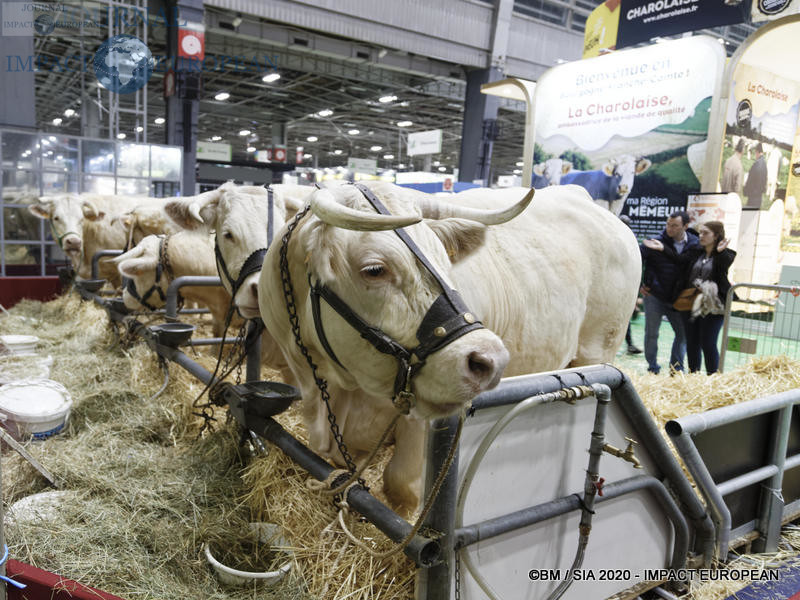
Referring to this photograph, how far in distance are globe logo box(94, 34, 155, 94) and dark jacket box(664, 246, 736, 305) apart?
779cm

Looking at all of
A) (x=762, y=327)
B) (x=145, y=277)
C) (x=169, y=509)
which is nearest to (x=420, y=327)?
(x=169, y=509)

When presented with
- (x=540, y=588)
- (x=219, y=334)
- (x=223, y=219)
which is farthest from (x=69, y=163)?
(x=540, y=588)

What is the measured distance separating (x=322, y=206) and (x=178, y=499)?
1680 mm

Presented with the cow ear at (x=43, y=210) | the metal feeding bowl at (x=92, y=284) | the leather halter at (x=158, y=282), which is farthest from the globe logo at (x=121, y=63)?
the leather halter at (x=158, y=282)

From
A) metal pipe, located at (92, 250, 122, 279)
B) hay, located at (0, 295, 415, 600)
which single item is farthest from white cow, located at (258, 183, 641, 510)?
metal pipe, located at (92, 250, 122, 279)

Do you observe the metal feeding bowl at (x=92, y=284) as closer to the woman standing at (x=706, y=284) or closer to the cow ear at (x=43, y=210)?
the cow ear at (x=43, y=210)

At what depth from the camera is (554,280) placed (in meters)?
2.75

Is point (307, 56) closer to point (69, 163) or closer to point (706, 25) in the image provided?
point (69, 163)

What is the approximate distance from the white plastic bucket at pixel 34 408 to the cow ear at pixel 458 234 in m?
2.85

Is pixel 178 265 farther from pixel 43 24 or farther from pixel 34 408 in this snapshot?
pixel 43 24

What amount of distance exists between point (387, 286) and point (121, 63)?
8426 mm

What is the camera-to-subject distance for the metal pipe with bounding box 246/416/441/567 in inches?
58.1

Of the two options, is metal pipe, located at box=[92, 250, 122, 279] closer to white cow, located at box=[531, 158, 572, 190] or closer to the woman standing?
the woman standing

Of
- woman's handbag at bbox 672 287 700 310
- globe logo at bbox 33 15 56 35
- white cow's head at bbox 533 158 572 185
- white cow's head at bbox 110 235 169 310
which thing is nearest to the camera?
white cow's head at bbox 110 235 169 310
